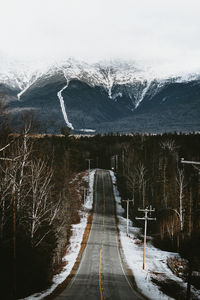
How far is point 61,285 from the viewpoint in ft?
80.4

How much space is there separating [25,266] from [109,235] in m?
31.1

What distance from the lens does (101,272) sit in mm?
30391

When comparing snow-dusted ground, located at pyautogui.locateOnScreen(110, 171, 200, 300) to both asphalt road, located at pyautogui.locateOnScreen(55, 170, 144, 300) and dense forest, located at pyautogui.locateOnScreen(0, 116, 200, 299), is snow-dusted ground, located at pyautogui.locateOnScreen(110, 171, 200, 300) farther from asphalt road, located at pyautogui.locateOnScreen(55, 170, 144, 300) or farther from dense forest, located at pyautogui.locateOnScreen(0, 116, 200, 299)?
dense forest, located at pyautogui.locateOnScreen(0, 116, 200, 299)

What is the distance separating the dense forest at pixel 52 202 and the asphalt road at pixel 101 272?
2645 millimetres

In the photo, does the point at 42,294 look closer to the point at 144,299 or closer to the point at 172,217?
the point at 144,299

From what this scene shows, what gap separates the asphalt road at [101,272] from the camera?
75.2 ft

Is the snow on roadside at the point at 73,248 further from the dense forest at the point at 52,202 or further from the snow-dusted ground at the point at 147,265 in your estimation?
the snow-dusted ground at the point at 147,265

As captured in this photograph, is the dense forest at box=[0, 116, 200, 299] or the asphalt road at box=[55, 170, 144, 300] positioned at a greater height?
the dense forest at box=[0, 116, 200, 299]

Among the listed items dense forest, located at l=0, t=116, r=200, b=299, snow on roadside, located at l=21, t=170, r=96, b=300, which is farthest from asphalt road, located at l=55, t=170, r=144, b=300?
dense forest, located at l=0, t=116, r=200, b=299

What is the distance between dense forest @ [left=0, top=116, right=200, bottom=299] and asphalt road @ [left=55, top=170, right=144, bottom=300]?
2645 millimetres

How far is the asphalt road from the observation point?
75.2 ft

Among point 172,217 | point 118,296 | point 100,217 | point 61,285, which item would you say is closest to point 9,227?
point 61,285

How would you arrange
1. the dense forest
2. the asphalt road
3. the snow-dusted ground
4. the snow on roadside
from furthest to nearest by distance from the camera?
the snow-dusted ground < the asphalt road < the snow on roadside < the dense forest

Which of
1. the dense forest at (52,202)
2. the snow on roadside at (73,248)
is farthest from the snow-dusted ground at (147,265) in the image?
the snow on roadside at (73,248)
